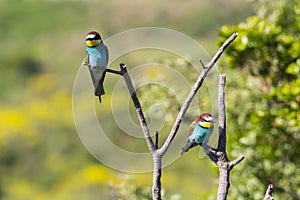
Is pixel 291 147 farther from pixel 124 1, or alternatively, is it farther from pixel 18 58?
pixel 124 1

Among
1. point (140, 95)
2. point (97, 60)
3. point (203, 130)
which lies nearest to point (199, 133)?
point (203, 130)

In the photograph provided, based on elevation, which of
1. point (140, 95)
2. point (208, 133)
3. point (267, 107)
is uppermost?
point (140, 95)

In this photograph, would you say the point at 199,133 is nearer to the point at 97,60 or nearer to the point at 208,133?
the point at 208,133

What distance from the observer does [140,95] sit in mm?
4664

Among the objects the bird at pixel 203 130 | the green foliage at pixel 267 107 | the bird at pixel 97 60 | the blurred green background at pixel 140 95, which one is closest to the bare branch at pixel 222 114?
the bird at pixel 203 130

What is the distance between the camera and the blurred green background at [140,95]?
13.1 ft

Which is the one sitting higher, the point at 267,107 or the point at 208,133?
the point at 267,107

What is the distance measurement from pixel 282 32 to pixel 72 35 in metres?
43.6

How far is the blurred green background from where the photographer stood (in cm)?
399

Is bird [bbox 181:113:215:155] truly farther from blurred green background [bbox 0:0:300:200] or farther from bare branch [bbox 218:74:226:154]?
blurred green background [bbox 0:0:300:200]

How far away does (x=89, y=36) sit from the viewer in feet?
7.98

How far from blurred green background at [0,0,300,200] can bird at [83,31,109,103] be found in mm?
985

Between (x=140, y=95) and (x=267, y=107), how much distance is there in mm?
947

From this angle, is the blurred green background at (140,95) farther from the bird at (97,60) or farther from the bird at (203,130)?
the bird at (97,60)
